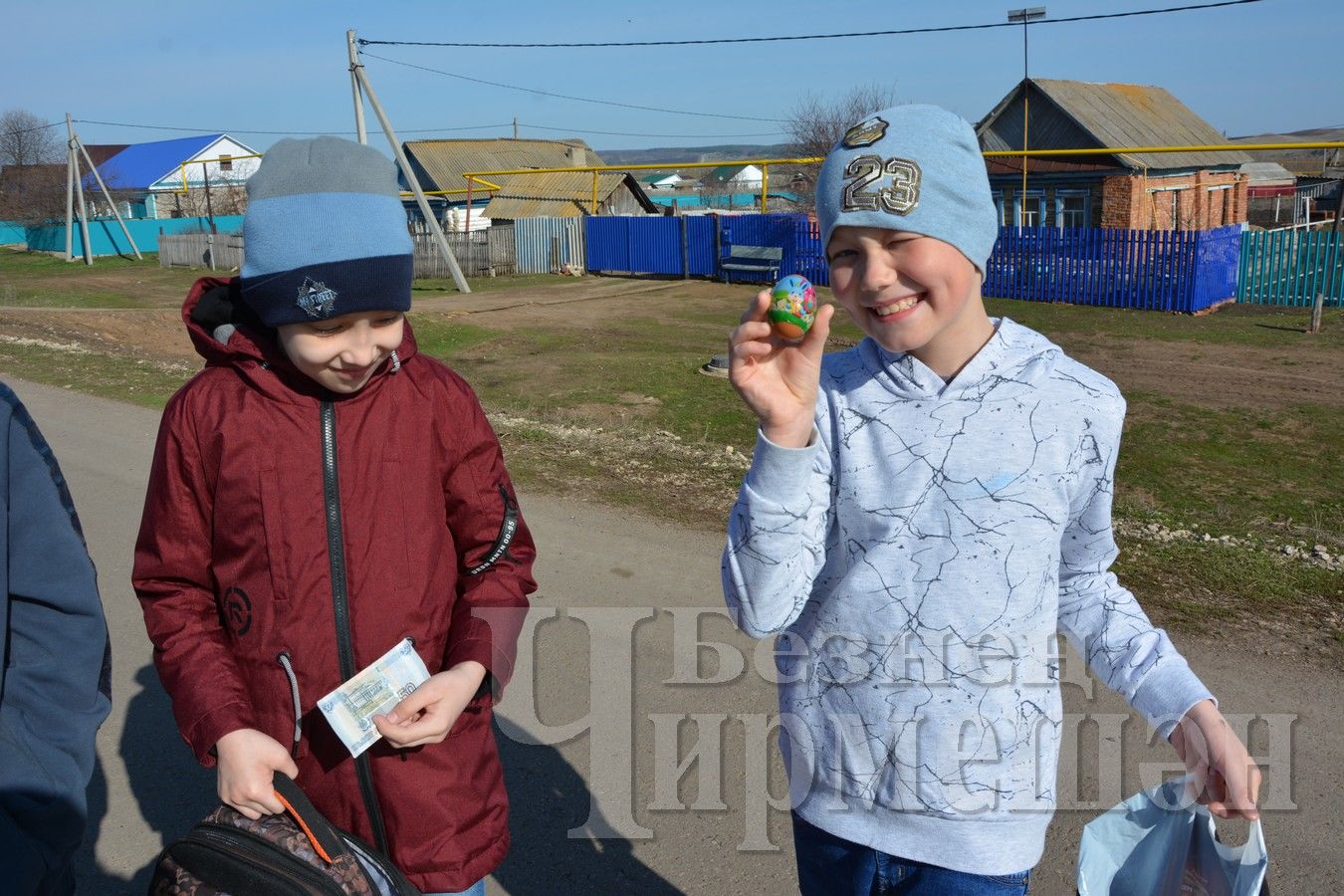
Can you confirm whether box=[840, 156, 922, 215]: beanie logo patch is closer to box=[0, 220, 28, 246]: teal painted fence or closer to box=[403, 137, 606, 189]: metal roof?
box=[403, 137, 606, 189]: metal roof

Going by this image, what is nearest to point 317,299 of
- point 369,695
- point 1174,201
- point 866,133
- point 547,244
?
point 369,695

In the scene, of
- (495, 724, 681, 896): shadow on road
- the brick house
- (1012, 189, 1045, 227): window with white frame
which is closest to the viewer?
(495, 724, 681, 896): shadow on road

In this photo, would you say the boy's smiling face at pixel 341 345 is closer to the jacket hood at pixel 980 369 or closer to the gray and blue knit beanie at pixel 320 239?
the gray and blue knit beanie at pixel 320 239

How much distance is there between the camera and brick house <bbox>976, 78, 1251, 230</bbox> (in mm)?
28516

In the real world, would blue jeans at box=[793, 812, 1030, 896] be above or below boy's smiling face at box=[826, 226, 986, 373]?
below

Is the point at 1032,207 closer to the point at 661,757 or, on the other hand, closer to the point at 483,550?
the point at 661,757

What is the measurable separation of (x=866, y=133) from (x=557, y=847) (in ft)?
7.93

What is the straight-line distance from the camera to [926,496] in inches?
66.2

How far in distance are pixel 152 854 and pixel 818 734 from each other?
249 centimetres

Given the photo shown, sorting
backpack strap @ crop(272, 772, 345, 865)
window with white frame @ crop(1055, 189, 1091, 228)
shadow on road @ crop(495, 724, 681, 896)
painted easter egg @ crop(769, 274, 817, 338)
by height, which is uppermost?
window with white frame @ crop(1055, 189, 1091, 228)

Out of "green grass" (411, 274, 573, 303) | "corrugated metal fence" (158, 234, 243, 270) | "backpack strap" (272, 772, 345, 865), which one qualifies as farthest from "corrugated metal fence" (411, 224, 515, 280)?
"backpack strap" (272, 772, 345, 865)

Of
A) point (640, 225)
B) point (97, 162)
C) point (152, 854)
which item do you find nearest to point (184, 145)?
point (97, 162)

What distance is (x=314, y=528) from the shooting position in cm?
194

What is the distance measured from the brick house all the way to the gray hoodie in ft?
91.5
